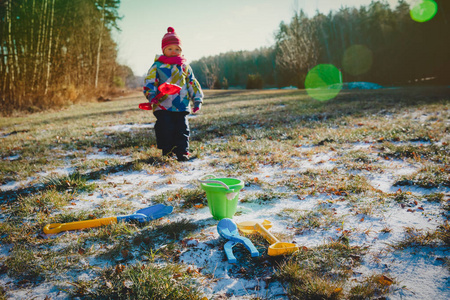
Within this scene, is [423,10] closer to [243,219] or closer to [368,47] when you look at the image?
[368,47]

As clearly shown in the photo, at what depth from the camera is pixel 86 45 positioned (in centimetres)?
1769

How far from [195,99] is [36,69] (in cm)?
1160

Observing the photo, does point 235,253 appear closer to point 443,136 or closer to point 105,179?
point 105,179

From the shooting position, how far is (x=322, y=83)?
88.4ft

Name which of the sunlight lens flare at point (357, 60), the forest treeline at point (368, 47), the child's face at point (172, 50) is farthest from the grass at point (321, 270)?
the sunlight lens flare at point (357, 60)

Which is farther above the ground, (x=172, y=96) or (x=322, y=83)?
(x=322, y=83)

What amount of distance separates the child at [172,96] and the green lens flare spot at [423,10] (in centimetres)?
3528

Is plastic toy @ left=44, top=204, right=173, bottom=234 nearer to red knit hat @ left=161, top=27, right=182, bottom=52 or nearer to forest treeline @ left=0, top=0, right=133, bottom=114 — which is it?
red knit hat @ left=161, top=27, right=182, bottom=52

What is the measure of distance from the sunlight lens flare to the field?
3612 centimetres

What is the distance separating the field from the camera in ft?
4.72

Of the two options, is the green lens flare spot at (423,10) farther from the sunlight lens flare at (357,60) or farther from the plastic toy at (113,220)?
the plastic toy at (113,220)

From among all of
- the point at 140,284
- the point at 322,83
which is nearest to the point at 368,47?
the point at 322,83

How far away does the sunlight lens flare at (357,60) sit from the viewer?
35.0 metres

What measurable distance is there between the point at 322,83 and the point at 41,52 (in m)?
24.4
